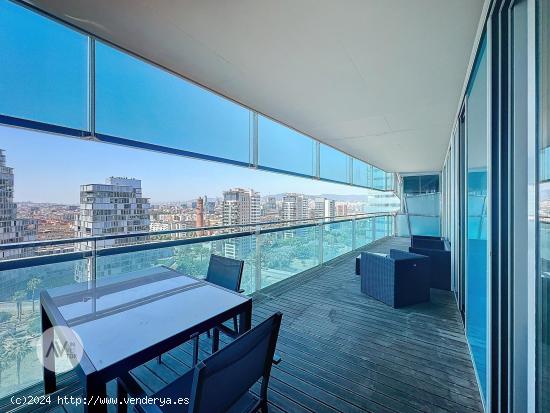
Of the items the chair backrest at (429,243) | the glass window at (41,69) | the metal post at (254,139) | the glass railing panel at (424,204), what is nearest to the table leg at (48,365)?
the glass window at (41,69)

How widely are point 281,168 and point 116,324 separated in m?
3.93

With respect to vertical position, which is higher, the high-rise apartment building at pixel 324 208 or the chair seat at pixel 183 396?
the high-rise apartment building at pixel 324 208

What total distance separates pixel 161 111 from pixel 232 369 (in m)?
3.04

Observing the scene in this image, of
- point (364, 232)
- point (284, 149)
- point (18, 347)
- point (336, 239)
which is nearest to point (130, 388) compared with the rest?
point (18, 347)

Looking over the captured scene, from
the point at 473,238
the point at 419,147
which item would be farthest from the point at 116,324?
the point at 419,147

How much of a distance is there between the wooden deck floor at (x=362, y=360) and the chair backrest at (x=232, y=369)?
0.94 metres

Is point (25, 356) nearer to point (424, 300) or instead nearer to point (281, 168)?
point (281, 168)

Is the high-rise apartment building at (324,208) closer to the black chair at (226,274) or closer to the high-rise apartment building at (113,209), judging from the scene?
the black chair at (226,274)

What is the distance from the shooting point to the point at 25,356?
1855 mm

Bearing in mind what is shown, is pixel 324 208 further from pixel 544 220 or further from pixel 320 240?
pixel 544 220

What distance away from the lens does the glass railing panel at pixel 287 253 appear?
401 cm

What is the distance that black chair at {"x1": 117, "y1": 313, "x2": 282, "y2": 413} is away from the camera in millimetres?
817

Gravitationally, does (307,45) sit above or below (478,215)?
above

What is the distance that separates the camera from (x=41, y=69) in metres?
2.06
